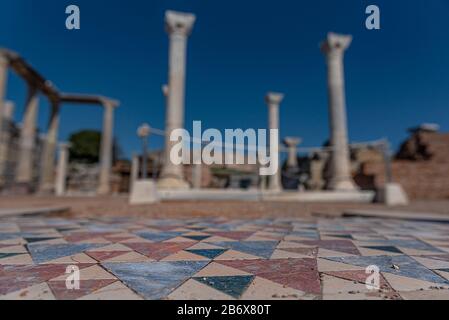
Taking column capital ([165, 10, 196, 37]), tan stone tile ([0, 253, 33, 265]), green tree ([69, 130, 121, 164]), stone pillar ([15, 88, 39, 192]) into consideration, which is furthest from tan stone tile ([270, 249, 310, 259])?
green tree ([69, 130, 121, 164])

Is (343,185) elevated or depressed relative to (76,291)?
elevated

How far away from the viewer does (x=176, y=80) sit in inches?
369

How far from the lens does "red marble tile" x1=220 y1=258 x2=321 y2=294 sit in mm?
1156

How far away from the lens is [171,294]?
3.34ft

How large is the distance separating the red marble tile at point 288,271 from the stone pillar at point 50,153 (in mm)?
19885

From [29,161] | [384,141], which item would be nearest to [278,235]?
[384,141]

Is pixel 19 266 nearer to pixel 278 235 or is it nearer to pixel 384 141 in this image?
pixel 278 235

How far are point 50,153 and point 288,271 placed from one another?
70.6 ft

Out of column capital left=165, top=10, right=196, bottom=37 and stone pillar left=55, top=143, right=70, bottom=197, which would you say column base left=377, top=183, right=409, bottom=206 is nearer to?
column capital left=165, top=10, right=196, bottom=37

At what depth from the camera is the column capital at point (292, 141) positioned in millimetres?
21344

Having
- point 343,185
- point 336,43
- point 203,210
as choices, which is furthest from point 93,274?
point 336,43

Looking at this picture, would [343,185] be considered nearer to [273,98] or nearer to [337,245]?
[273,98]

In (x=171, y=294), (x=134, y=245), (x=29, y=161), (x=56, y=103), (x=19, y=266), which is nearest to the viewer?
(x=171, y=294)
